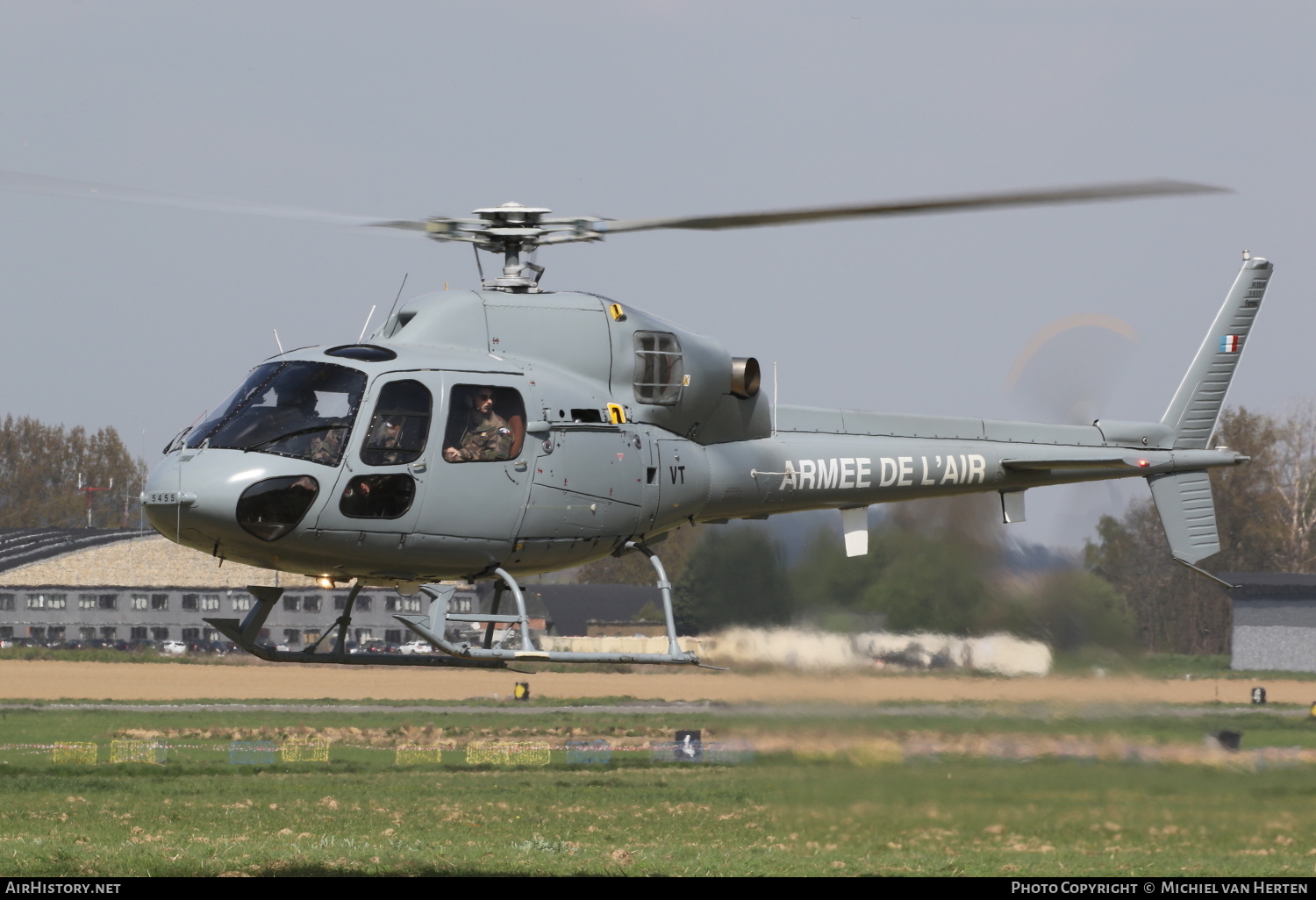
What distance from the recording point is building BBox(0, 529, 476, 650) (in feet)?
254

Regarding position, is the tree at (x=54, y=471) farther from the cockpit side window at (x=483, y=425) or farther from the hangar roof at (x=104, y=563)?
the cockpit side window at (x=483, y=425)

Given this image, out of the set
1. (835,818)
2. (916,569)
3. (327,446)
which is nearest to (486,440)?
(327,446)

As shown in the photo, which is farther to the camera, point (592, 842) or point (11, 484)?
point (11, 484)

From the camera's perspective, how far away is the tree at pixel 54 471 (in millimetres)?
96500

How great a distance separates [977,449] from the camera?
696 inches

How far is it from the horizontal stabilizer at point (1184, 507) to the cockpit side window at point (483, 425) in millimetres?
9974

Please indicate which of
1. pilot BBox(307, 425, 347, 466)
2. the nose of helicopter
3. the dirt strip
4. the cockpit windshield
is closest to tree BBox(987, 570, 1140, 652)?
the dirt strip

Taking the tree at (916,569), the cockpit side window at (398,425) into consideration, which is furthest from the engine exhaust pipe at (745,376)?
the tree at (916,569)

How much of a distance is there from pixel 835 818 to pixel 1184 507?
5.97 m

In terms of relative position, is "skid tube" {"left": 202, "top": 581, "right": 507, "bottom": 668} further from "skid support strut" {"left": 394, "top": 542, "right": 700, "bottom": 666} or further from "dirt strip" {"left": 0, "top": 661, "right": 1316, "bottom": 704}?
"dirt strip" {"left": 0, "top": 661, "right": 1316, "bottom": 704}

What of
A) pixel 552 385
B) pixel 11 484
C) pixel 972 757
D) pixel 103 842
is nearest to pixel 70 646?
pixel 11 484

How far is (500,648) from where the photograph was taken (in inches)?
488
